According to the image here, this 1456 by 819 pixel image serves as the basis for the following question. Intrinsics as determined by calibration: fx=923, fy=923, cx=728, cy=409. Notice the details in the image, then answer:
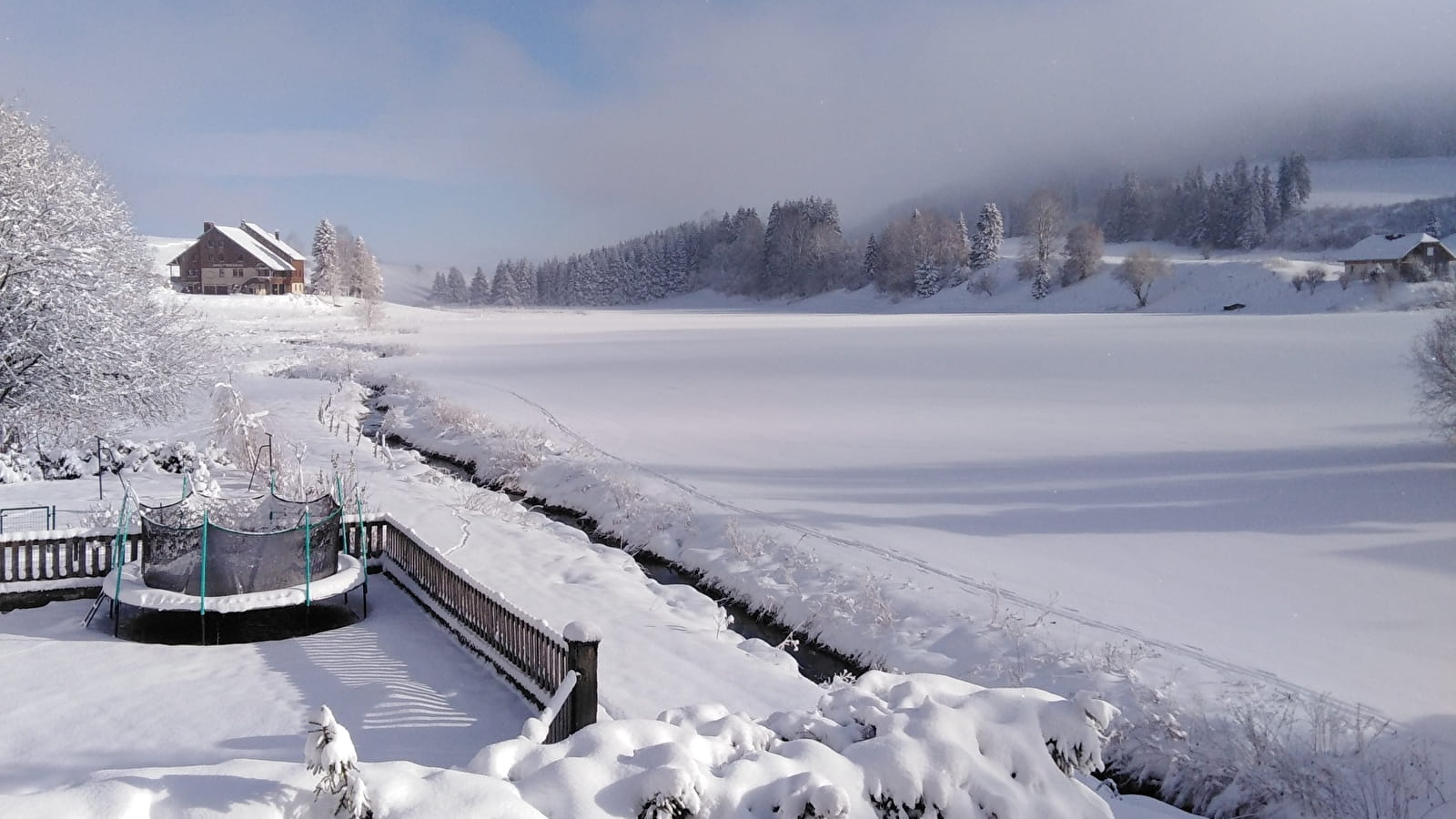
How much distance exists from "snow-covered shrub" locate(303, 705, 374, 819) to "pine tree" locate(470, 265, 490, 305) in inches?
7365

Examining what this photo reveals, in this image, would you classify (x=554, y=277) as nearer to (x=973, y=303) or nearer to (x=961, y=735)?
(x=973, y=303)

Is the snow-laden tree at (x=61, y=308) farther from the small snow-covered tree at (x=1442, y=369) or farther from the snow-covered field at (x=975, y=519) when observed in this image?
the small snow-covered tree at (x=1442, y=369)

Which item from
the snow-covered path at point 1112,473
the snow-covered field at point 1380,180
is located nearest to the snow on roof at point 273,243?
the snow-covered path at point 1112,473

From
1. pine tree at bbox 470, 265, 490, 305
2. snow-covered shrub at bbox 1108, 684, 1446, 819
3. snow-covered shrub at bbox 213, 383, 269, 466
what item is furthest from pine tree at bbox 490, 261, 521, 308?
snow-covered shrub at bbox 1108, 684, 1446, 819

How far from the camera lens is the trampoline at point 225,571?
11.0 meters

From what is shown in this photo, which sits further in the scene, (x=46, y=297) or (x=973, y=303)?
(x=973, y=303)

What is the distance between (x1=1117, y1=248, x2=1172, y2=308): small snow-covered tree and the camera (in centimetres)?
9500

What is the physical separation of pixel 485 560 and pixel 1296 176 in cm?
15133

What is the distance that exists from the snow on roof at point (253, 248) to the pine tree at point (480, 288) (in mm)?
84574

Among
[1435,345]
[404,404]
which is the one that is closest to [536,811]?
[1435,345]

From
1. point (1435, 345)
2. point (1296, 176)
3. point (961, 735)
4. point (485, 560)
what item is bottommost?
point (485, 560)

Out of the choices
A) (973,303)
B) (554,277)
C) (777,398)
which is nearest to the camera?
(777,398)

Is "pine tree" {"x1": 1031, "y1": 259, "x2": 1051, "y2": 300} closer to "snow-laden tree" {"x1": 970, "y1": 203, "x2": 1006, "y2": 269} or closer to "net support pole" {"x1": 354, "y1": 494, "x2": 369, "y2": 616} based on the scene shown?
"snow-laden tree" {"x1": 970, "y1": 203, "x2": 1006, "y2": 269}

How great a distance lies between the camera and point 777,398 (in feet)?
121
